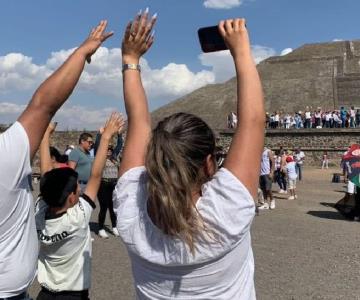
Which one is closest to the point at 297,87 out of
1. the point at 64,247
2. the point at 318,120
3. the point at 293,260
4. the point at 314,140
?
the point at 318,120

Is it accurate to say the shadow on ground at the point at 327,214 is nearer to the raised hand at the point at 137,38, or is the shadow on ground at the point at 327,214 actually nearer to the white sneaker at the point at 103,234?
the white sneaker at the point at 103,234

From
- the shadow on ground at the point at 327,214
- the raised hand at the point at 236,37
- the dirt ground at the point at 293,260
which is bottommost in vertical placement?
the shadow on ground at the point at 327,214

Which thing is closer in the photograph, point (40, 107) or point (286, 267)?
point (40, 107)

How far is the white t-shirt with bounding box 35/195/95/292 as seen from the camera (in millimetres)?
3340

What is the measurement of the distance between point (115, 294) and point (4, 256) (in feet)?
12.1

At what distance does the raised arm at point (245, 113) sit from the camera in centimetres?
194

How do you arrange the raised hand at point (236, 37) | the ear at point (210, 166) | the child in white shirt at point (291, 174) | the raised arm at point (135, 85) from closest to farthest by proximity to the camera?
1. the ear at point (210, 166)
2. the raised hand at point (236, 37)
3. the raised arm at point (135, 85)
4. the child in white shirt at point (291, 174)

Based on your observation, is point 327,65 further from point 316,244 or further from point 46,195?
point 46,195

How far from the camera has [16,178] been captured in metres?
2.42

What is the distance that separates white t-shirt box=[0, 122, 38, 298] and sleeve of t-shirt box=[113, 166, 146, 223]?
0.53 meters

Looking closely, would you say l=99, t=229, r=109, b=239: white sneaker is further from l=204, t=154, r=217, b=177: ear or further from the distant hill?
the distant hill

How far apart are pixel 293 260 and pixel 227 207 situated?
6198 millimetres

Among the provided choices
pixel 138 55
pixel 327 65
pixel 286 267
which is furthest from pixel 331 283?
pixel 327 65

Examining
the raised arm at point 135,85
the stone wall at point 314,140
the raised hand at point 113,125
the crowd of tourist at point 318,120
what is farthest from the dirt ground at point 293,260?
the crowd of tourist at point 318,120
